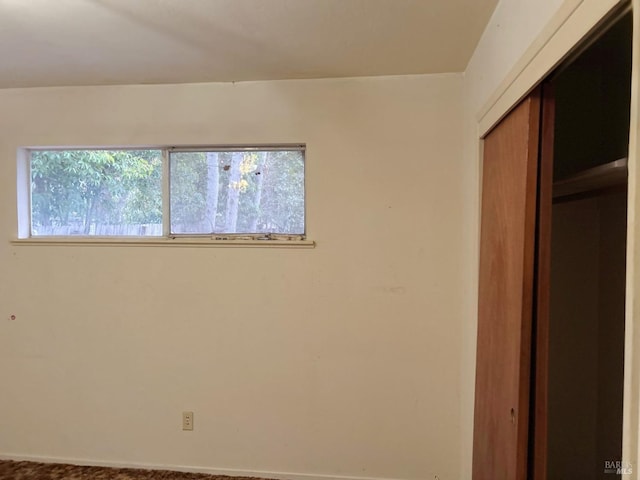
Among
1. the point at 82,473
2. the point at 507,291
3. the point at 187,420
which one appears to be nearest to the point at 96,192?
the point at 187,420

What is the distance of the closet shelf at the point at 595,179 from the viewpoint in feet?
3.81

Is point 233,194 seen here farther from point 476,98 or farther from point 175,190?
point 476,98

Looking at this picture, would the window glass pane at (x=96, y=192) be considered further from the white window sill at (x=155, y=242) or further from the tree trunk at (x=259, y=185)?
the tree trunk at (x=259, y=185)

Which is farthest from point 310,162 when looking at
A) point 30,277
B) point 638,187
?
point 30,277

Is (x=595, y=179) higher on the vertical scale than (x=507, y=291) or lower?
higher

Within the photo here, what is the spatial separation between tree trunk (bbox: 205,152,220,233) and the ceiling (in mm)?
460

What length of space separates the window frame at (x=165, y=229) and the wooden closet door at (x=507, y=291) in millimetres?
1011

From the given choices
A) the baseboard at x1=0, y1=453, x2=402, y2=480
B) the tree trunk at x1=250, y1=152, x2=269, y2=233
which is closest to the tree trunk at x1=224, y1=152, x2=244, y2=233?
the tree trunk at x1=250, y1=152, x2=269, y2=233

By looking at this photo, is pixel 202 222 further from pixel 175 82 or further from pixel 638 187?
pixel 638 187

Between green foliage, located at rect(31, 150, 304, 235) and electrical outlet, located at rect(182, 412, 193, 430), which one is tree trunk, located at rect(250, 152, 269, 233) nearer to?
green foliage, located at rect(31, 150, 304, 235)

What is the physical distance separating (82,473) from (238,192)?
6.34 ft

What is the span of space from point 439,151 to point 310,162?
72 centimetres

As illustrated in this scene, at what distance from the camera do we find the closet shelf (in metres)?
1.16

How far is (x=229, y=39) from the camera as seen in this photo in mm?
1777
